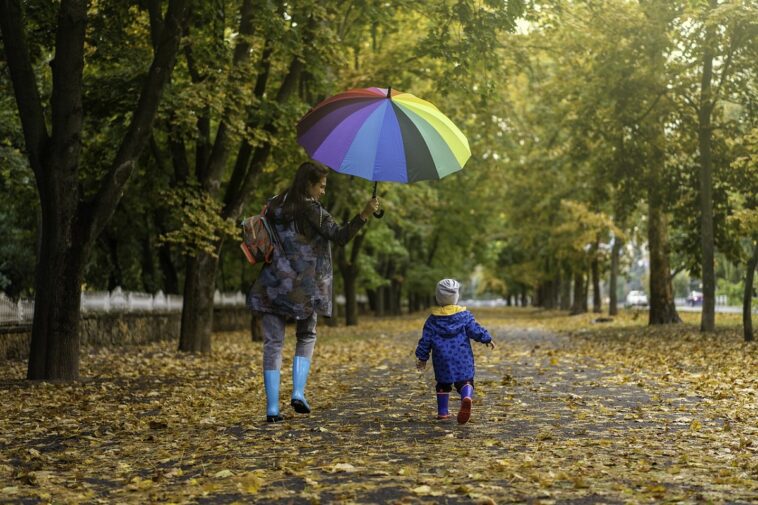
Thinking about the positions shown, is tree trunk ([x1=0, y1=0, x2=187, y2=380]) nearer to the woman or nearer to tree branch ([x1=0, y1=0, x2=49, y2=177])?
tree branch ([x1=0, y1=0, x2=49, y2=177])

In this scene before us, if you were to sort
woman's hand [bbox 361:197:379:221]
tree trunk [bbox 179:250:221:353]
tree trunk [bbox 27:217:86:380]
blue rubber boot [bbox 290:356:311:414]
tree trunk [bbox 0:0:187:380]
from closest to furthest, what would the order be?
1. woman's hand [bbox 361:197:379:221]
2. blue rubber boot [bbox 290:356:311:414]
3. tree trunk [bbox 0:0:187:380]
4. tree trunk [bbox 27:217:86:380]
5. tree trunk [bbox 179:250:221:353]

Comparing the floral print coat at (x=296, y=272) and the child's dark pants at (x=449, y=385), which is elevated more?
the floral print coat at (x=296, y=272)

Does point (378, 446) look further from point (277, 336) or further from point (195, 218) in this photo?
point (195, 218)

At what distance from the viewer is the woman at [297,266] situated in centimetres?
786

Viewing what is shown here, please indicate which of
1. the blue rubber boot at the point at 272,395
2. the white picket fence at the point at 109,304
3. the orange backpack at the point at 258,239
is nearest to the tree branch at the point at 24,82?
the orange backpack at the point at 258,239

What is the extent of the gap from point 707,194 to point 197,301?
38.3 ft

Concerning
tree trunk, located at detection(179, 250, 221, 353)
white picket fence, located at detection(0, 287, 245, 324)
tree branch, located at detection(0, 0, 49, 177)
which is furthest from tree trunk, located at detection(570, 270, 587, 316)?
tree branch, located at detection(0, 0, 49, 177)

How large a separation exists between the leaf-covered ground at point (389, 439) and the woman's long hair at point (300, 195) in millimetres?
1743

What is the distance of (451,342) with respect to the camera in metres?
7.82

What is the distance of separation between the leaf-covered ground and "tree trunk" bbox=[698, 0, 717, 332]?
7421mm

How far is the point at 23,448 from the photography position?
23.5 feet

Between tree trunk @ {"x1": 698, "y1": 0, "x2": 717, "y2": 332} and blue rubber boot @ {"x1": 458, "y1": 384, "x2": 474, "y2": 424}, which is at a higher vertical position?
tree trunk @ {"x1": 698, "y1": 0, "x2": 717, "y2": 332}

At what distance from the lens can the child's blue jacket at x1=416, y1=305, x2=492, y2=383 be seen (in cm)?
777

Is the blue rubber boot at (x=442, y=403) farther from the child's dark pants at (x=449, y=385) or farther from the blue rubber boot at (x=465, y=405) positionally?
the blue rubber boot at (x=465, y=405)
